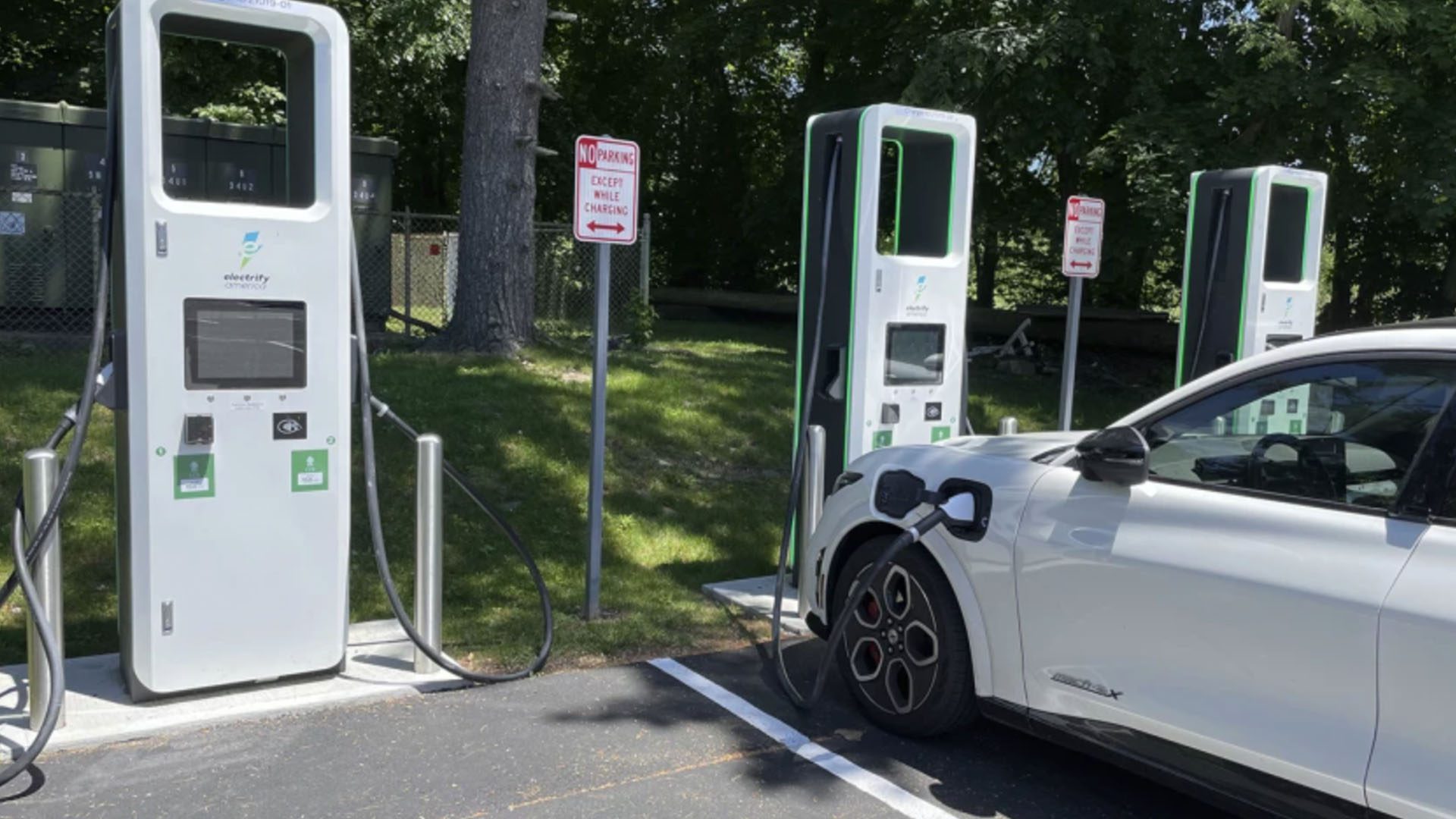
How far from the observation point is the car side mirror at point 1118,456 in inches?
147

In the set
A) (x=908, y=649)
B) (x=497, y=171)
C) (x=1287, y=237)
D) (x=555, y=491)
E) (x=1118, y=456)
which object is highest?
(x=497, y=171)

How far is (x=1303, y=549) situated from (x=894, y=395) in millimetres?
3252

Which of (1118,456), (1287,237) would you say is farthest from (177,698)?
(1287,237)

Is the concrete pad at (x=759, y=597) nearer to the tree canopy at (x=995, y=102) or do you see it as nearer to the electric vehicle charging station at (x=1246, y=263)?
the electric vehicle charging station at (x=1246, y=263)

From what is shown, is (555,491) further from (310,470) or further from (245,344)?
(245,344)

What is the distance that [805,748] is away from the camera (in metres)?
4.52

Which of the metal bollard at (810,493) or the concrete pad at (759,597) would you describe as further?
the concrete pad at (759,597)

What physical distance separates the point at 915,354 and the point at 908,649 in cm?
233

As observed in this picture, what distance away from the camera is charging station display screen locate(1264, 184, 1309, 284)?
8.29m

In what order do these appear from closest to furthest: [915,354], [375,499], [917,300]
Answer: [375,499]
[917,300]
[915,354]

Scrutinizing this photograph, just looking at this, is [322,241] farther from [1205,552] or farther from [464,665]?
[1205,552]

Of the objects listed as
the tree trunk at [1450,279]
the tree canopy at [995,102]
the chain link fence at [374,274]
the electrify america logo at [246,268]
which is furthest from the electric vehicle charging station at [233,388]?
the tree trunk at [1450,279]

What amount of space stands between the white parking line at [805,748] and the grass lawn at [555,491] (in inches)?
16.7

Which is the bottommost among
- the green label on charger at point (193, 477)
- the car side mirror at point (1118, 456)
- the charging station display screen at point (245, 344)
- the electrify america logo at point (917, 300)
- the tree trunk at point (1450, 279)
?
the green label on charger at point (193, 477)
